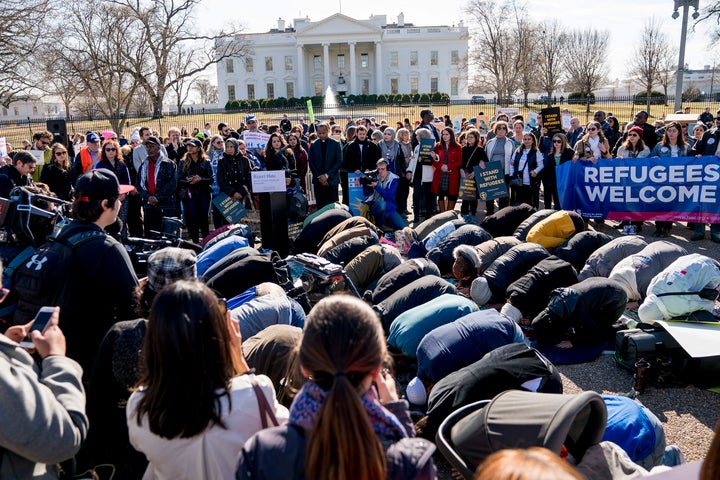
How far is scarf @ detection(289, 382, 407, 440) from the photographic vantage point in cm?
187

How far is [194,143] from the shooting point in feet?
33.4

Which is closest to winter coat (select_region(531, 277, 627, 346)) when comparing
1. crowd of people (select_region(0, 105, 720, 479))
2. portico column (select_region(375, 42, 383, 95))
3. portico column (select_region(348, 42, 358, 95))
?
crowd of people (select_region(0, 105, 720, 479))

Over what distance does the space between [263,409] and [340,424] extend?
610 mm

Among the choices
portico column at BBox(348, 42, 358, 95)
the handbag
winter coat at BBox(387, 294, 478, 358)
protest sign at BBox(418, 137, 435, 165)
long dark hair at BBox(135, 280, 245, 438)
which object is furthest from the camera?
portico column at BBox(348, 42, 358, 95)

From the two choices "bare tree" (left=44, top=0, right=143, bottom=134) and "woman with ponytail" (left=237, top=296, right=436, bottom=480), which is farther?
"bare tree" (left=44, top=0, right=143, bottom=134)

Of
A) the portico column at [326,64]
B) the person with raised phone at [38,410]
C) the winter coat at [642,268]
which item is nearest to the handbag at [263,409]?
the person with raised phone at [38,410]

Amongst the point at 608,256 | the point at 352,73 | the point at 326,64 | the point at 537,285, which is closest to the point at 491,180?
the point at 608,256

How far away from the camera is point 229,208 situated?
9883 mm

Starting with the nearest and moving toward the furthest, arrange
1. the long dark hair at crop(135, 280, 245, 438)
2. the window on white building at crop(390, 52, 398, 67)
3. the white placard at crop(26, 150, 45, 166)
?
the long dark hair at crop(135, 280, 245, 438) < the white placard at crop(26, 150, 45, 166) < the window on white building at crop(390, 52, 398, 67)

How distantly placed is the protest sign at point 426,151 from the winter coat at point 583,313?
20.8 ft

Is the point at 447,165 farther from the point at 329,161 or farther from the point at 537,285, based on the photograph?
the point at 537,285

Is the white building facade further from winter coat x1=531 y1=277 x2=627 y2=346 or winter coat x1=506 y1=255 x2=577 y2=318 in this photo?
winter coat x1=531 y1=277 x2=627 y2=346

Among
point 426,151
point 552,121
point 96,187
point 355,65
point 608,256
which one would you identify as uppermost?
point 355,65

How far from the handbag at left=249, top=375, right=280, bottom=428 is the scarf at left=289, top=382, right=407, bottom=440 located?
1.22 feet
